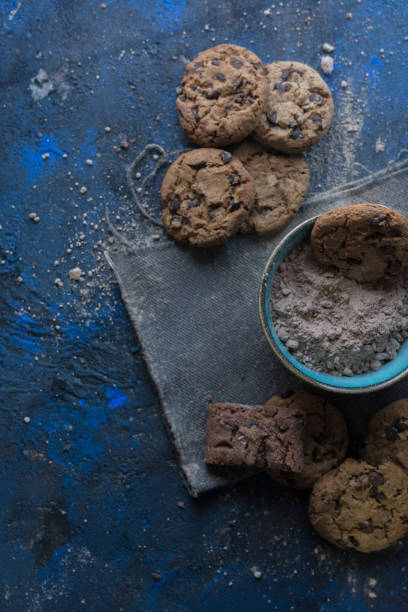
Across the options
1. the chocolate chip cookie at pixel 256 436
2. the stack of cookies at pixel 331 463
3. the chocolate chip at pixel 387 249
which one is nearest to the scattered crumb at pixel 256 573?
the stack of cookies at pixel 331 463

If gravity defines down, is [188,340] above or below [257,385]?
above

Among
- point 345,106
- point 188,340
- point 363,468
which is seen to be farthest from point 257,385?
point 345,106

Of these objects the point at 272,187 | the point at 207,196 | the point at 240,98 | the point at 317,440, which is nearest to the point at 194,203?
the point at 207,196

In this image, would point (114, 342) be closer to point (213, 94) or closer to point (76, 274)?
point (76, 274)

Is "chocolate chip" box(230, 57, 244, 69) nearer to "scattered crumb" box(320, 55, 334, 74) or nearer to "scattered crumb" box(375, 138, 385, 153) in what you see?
"scattered crumb" box(320, 55, 334, 74)

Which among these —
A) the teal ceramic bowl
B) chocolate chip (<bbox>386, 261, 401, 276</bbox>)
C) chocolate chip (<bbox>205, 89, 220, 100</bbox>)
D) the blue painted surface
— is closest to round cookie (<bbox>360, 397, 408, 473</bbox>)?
the blue painted surface

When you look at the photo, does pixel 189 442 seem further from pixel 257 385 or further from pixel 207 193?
pixel 207 193
